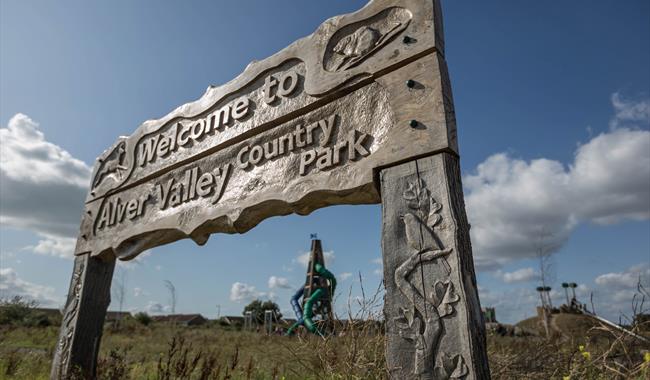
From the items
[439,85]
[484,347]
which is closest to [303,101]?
[439,85]

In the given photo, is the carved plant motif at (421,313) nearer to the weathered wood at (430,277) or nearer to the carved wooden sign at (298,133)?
the weathered wood at (430,277)

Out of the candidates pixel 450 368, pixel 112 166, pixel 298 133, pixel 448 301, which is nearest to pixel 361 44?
pixel 298 133

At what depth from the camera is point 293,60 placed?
3.26 meters

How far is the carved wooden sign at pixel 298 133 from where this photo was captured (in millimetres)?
2412

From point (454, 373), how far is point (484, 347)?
0.58ft

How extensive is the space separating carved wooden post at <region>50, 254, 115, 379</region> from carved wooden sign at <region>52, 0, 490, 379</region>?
0.05 ft

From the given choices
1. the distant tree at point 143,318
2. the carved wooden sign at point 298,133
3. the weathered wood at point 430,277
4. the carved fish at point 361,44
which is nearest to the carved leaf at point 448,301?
the weathered wood at point 430,277

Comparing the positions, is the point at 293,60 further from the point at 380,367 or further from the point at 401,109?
the point at 380,367

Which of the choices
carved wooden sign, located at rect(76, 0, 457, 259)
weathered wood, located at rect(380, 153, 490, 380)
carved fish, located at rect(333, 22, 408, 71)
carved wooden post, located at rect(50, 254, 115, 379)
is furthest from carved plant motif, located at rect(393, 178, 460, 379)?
carved wooden post, located at rect(50, 254, 115, 379)

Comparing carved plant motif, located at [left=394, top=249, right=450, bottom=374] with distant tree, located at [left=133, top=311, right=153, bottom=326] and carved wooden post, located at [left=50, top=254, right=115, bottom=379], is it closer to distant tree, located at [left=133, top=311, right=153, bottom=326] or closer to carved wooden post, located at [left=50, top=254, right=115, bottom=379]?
carved wooden post, located at [left=50, top=254, right=115, bottom=379]

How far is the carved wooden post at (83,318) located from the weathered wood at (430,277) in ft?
11.5

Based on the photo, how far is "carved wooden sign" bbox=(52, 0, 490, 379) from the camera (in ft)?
6.53

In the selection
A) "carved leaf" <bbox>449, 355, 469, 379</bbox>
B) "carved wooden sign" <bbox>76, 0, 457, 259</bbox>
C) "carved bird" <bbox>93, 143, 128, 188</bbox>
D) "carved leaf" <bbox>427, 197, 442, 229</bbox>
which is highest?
"carved bird" <bbox>93, 143, 128, 188</bbox>

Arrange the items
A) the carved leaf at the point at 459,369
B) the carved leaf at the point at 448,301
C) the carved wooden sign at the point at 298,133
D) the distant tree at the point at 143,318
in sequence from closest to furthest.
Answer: the carved leaf at the point at 459,369 < the carved leaf at the point at 448,301 < the carved wooden sign at the point at 298,133 < the distant tree at the point at 143,318
